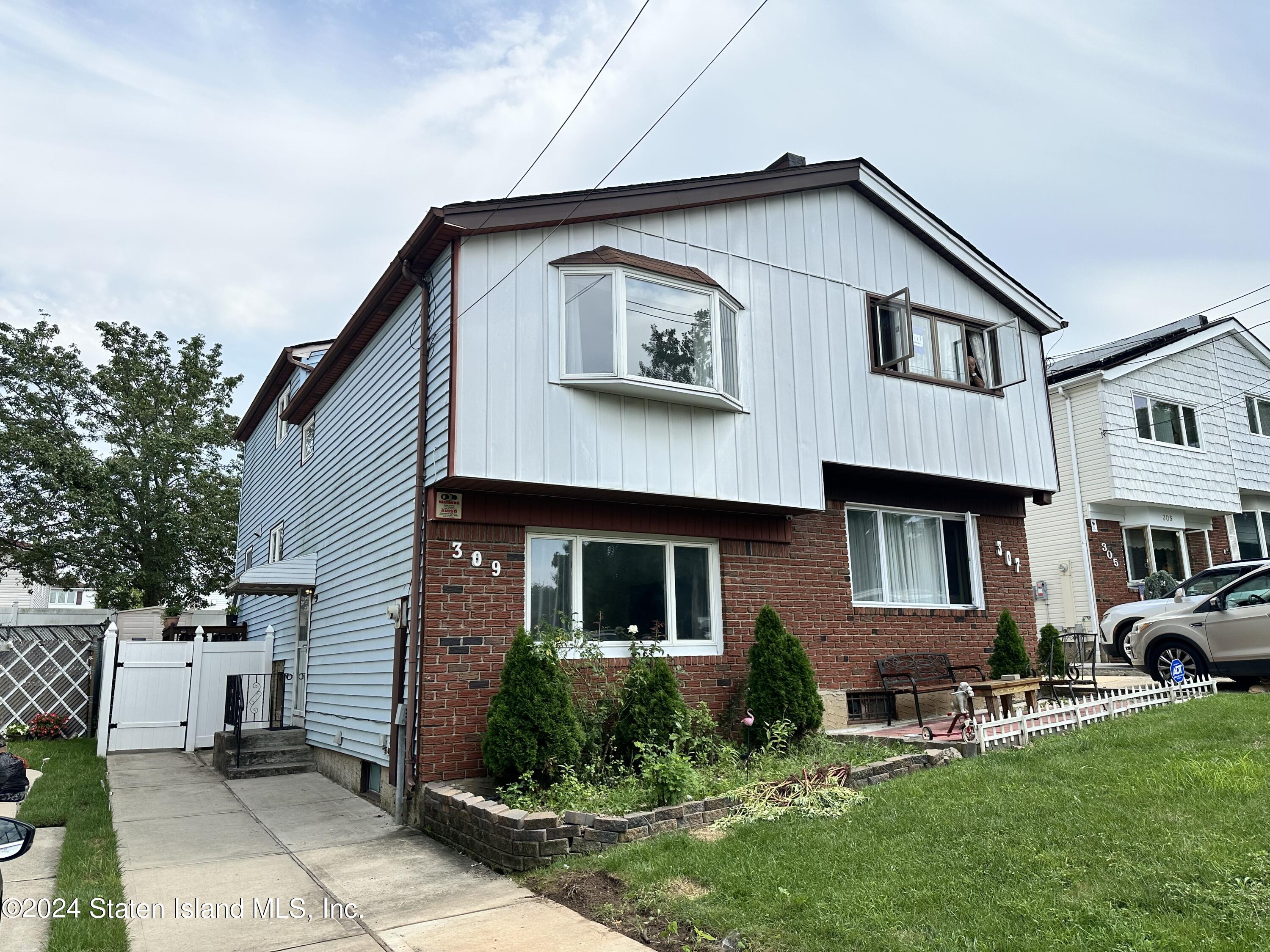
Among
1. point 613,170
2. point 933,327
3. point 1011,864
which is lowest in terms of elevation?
point 1011,864

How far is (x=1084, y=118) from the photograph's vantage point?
10312 millimetres

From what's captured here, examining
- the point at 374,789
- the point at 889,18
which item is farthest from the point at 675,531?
the point at 889,18

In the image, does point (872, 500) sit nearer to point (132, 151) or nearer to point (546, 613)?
point (546, 613)

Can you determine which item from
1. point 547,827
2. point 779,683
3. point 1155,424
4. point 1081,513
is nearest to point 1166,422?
point 1155,424

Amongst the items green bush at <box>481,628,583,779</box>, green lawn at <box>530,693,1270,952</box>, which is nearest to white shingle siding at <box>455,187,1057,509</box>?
green bush at <box>481,628,583,779</box>

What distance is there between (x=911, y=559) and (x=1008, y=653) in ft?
5.88

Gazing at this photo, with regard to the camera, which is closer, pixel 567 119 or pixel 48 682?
pixel 567 119

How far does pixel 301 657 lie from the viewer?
1444 cm

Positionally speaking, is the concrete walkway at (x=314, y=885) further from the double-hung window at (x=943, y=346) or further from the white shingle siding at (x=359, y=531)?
the double-hung window at (x=943, y=346)

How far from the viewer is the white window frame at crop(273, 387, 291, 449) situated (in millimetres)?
17203

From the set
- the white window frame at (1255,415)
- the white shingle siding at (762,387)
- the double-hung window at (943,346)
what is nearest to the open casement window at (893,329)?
the double-hung window at (943,346)

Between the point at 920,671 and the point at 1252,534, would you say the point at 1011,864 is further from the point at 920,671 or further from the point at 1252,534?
the point at 1252,534

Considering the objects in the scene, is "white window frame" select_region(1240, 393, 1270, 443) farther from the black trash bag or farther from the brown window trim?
the black trash bag

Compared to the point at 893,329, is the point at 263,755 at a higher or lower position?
lower
